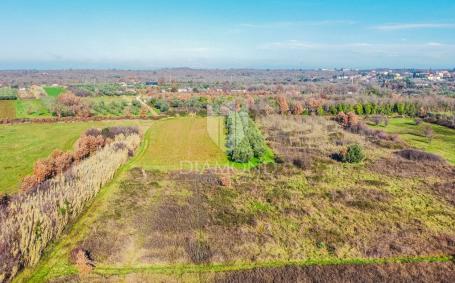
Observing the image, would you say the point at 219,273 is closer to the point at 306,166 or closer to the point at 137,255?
the point at 137,255

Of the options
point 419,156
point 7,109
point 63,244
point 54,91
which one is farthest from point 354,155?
point 54,91

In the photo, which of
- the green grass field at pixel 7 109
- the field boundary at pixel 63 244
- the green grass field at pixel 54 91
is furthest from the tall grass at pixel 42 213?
the green grass field at pixel 54 91

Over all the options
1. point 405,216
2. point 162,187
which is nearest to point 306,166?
point 405,216

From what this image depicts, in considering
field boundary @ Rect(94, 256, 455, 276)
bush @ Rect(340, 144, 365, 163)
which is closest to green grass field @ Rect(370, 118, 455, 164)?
bush @ Rect(340, 144, 365, 163)

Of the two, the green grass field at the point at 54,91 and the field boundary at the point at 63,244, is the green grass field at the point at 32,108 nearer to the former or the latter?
the green grass field at the point at 54,91

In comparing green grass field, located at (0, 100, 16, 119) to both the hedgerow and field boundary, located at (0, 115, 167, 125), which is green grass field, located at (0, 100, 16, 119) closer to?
field boundary, located at (0, 115, 167, 125)
